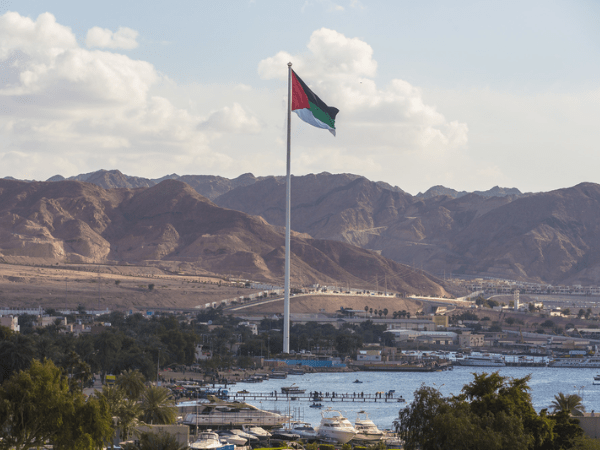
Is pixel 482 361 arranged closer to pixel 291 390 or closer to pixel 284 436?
pixel 291 390

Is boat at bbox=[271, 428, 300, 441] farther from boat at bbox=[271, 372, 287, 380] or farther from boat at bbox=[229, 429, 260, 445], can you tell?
boat at bbox=[271, 372, 287, 380]

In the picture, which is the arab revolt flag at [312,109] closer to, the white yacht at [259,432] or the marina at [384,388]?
the marina at [384,388]

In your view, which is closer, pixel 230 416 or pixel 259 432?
pixel 259 432

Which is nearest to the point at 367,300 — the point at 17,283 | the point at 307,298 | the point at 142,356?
the point at 307,298

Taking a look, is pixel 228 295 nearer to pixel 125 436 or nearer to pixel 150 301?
pixel 150 301

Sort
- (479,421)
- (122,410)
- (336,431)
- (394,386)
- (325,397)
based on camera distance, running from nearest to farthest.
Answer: (479,421)
(122,410)
(336,431)
(325,397)
(394,386)

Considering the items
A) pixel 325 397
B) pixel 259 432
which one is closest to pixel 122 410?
pixel 259 432

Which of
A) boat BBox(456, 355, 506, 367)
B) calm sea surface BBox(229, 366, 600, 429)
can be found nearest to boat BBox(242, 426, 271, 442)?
calm sea surface BBox(229, 366, 600, 429)
